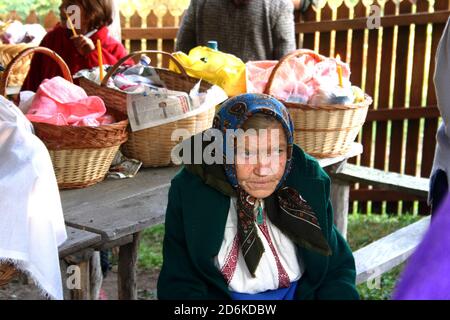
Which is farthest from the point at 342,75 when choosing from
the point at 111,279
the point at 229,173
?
the point at 111,279

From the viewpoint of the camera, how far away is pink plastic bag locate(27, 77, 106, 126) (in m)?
2.61

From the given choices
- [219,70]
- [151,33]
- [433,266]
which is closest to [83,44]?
[219,70]

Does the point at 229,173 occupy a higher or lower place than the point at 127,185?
higher

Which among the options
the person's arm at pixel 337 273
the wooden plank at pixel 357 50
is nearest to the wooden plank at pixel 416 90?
the wooden plank at pixel 357 50

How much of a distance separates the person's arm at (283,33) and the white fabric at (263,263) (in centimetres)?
245

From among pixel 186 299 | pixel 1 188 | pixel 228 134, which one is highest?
pixel 228 134

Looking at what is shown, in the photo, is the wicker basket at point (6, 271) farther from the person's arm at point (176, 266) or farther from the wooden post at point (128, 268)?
the wooden post at point (128, 268)

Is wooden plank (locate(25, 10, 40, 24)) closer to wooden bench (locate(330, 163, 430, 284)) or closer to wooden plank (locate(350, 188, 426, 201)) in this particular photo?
wooden plank (locate(350, 188, 426, 201))

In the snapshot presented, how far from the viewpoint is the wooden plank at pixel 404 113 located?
5.91 m

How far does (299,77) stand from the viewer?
10.4 feet

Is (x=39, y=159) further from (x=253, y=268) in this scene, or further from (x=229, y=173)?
(x=253, y=268)

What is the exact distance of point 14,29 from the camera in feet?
15.2

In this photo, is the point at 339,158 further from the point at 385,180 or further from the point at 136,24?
the point at 136,24

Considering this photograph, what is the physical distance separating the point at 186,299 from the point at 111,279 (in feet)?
9.57
